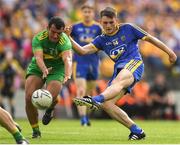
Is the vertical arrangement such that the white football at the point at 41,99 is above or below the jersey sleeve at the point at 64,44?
below

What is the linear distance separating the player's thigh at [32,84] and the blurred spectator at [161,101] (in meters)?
11.7

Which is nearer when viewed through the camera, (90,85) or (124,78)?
(124,78)

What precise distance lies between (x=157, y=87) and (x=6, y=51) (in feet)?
17.8

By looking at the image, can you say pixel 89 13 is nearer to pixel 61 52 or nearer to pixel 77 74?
pixel 77 74

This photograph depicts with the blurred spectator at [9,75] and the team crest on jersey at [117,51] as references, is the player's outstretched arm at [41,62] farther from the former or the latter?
the blurred spectator at [9,75]

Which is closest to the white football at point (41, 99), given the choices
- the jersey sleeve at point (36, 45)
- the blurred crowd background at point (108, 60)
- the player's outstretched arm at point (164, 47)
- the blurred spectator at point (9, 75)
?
the jersey sleeve at point (36, 45)

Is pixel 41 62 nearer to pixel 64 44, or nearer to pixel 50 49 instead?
pixel 50 49

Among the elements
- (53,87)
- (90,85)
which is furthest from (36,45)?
(90,85)

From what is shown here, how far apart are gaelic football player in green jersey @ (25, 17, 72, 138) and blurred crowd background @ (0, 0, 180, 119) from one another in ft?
33.6

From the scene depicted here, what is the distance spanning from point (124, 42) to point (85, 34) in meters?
5.53

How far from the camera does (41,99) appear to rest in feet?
39.1

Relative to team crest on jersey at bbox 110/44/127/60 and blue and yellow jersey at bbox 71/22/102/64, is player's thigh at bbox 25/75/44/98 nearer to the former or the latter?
team crest on jersey at bbox 110/44/127/60

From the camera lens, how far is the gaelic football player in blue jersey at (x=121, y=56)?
12.3 meters

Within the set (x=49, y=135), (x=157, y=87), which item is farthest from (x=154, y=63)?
(x=49, y=135)
